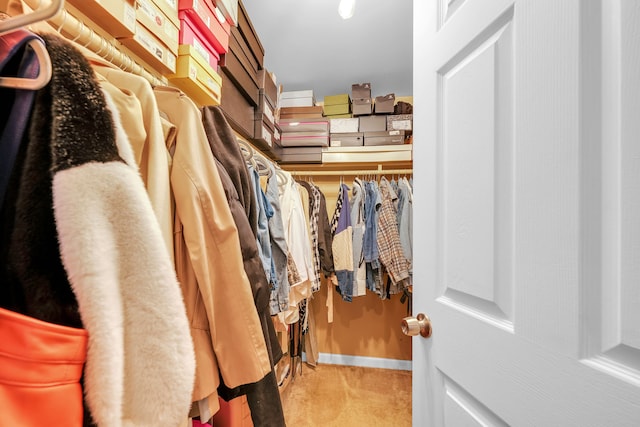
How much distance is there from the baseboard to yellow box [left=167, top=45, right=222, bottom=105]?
2219 mm

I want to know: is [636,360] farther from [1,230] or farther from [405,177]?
[405,177]

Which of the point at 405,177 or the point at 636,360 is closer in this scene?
the point at 636,360

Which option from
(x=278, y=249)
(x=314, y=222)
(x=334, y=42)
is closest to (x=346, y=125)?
(x=334, y=42)

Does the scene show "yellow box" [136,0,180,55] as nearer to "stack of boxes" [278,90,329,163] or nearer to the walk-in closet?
the walk-in closet

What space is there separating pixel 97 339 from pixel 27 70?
358 millimetres

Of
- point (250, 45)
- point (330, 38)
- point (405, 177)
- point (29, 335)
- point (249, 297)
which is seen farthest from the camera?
point (405, 177)

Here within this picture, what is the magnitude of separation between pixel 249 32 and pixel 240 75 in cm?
26

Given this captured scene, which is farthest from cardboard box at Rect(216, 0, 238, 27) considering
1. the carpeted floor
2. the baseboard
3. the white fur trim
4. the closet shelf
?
the baseboard

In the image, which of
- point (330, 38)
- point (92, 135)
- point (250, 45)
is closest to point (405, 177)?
point (330, 38)

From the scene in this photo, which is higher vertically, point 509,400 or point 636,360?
point 636,360

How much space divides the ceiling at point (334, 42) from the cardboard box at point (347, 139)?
1.50ft

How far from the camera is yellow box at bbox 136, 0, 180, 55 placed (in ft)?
2.50

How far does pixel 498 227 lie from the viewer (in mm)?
509

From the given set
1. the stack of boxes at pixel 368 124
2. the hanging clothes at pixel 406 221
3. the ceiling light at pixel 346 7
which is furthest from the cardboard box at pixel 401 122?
the ceiling light at pixel 346 7
